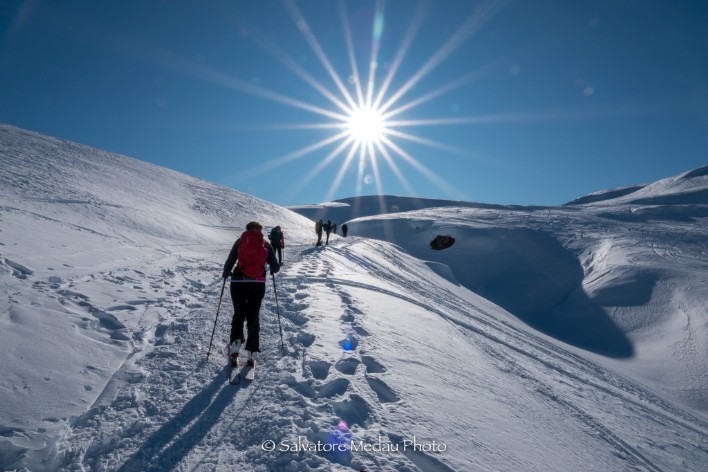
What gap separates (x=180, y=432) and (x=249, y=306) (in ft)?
6.63

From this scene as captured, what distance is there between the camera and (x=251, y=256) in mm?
5398

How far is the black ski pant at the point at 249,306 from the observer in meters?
5.35

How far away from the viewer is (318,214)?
356 ft

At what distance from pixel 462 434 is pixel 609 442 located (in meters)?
3.65

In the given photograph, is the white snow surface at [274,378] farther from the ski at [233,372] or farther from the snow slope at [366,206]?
the snow slope at [366,206]

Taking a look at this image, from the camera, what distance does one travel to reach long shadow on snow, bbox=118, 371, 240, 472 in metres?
3.21

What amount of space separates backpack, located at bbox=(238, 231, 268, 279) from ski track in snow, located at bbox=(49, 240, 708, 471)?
1.33 metres

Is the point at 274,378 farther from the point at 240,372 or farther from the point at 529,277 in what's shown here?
the point at 529,277

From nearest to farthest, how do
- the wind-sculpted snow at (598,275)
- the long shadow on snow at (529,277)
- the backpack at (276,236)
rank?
the backpack at (276,236) → the wind-sculpted snow at (598,275) → the long shadow on snow at (529,277)

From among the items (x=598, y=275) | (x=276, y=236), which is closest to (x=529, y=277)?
(x=598, y=275)

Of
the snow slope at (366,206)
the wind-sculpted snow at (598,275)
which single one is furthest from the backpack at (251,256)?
the snow slope at (366,206)

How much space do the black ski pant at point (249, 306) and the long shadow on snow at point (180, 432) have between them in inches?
33.2

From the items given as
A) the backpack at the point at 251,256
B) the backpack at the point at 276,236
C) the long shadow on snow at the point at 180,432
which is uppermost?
the backpack at the point at 276,236

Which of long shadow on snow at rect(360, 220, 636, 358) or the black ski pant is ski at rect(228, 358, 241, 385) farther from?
long shadow on snow at rect(360, 220, 636, 358)
